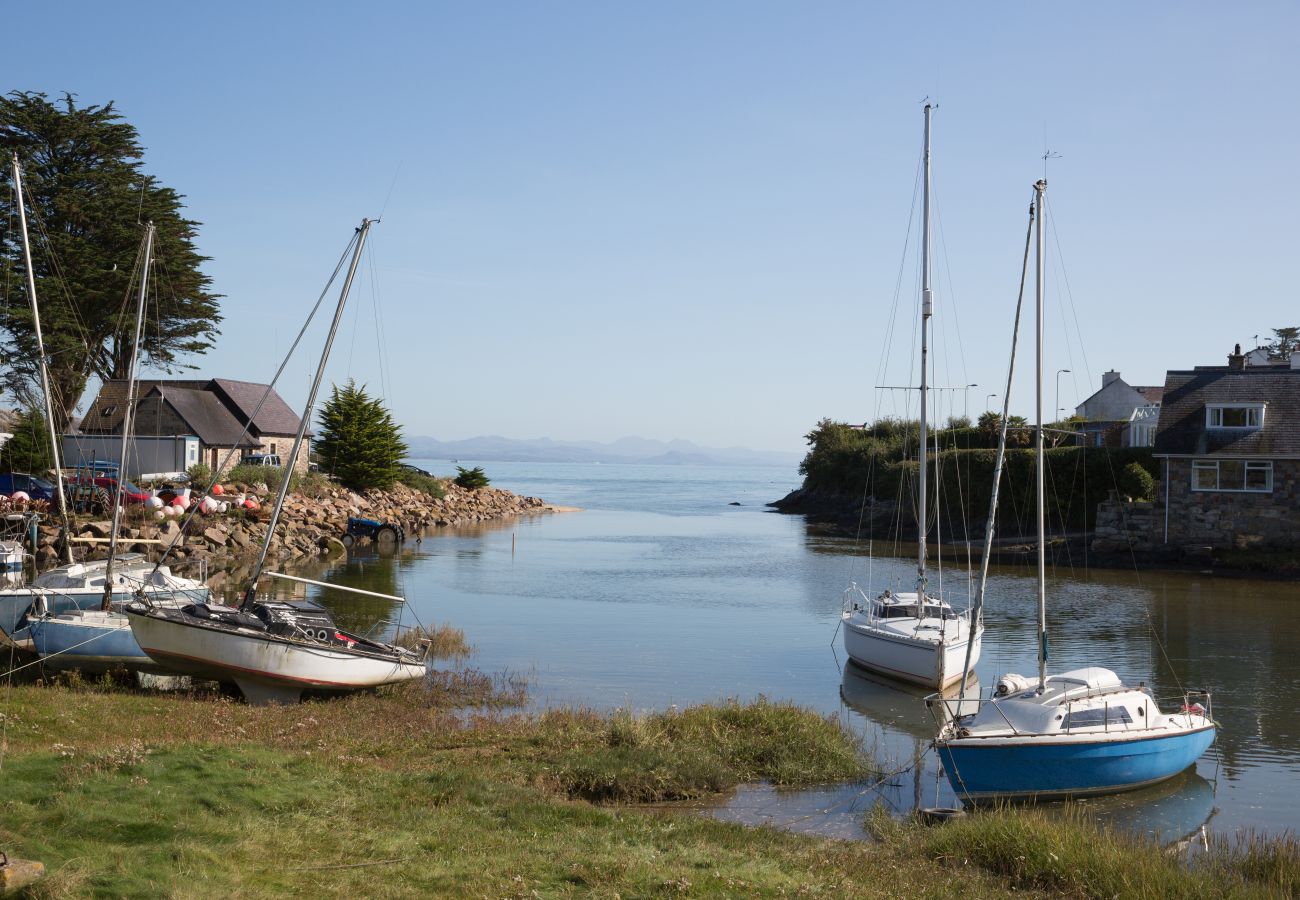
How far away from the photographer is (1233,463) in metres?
50.0

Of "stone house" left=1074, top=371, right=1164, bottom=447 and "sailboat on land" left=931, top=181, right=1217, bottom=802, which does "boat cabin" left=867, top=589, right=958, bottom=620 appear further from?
"stone house" left=1074, top=371, right=1164, bottom=447

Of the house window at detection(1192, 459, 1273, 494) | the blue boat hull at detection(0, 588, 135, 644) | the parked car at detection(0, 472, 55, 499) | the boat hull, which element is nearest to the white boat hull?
the blue boat hull at detection(0, 588, 135, 644)

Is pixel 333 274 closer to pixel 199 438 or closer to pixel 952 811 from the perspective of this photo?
pixel 952 811

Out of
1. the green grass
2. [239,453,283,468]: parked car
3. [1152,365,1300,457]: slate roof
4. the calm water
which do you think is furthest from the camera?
[239,453,283,468]: parked car

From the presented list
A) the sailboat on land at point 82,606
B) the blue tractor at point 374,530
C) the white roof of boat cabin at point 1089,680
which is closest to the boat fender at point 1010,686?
the white roof of boat cabin at point 1089,680

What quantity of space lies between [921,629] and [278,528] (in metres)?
35.8

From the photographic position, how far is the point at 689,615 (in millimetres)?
37312

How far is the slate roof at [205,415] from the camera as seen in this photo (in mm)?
63906

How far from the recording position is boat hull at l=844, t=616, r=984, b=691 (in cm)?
2505

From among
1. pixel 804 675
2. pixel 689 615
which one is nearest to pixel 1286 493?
pixel 689 615

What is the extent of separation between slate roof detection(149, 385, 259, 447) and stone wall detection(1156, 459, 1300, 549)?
48.2 meters

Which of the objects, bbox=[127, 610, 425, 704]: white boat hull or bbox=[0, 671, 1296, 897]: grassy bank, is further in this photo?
bbox=[127, 610, 425, 704]: white boat hull

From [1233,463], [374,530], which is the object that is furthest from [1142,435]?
[374,530]

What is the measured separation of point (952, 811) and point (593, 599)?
25918mm
